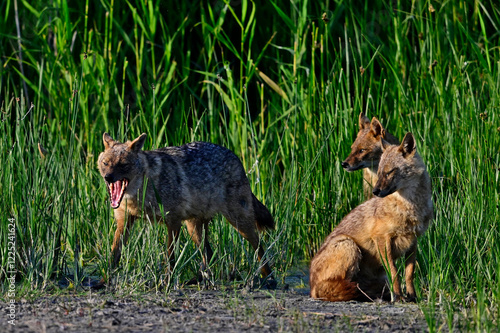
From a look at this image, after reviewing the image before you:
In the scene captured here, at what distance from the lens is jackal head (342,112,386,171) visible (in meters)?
6.98

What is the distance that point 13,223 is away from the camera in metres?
5.30

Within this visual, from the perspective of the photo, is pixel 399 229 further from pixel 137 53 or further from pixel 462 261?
pixel 137 53

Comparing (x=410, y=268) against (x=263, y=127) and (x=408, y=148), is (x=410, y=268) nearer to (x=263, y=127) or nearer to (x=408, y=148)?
(x=408, y=148)

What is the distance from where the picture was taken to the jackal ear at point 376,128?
6.93m

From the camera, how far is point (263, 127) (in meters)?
7.62

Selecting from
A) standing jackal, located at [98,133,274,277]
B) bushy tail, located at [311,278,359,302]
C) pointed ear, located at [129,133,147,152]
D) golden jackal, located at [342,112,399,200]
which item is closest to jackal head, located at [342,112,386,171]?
golden jackal, located at [342,112,399,200]

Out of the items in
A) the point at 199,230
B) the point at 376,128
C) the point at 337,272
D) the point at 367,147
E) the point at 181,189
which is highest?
the point at 376,128

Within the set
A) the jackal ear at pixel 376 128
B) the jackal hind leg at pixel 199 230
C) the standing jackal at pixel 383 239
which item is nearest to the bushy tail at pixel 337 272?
the standing jackal at pixel 383 239

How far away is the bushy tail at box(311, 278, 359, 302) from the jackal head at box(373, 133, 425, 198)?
63 centimetres

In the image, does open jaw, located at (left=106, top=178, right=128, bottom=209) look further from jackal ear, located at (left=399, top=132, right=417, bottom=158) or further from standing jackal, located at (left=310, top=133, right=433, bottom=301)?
jackal ear, located at (left=399, top=132, right=417, bottom=158)

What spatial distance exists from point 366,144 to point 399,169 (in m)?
1.80

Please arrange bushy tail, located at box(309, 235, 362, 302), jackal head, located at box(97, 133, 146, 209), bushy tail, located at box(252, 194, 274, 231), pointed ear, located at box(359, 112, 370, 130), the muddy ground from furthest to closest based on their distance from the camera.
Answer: pointed ear, located at box(359, 112, 370, 130) < bushy tail, located at box(252, 194, 274, 231) < jackal head, located at box(97, 133, 146, 209) < bushy tail, located at box(309, 235, 362, 302) < the muddy ground

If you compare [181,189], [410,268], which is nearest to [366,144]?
[181,189]

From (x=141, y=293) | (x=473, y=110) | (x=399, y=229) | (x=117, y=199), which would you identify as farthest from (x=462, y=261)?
(x=117, y=199)
